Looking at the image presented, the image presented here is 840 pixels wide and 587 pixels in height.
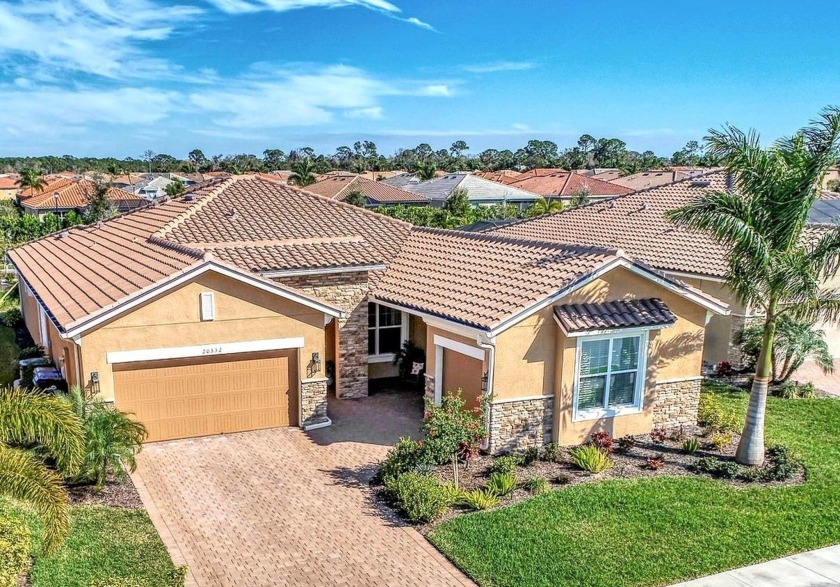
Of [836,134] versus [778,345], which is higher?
[836,134]

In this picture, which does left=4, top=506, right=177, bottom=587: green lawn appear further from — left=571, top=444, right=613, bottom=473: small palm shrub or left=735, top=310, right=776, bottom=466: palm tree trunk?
left=735, top=310, right=776, bottom=466: palm tree trunk

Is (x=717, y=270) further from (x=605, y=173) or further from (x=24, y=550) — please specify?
(x=605, y=173)

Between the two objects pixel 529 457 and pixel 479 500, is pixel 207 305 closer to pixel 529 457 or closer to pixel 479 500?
pixel 479 500

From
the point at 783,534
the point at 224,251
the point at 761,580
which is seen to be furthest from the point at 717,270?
the point at 224,251

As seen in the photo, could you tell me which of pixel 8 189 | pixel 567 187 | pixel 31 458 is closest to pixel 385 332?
pixel 31 458

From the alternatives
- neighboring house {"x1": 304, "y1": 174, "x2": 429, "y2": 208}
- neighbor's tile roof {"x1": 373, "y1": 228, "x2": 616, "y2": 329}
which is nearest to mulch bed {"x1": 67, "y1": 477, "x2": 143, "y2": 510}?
neighbor's tile roof {"x1": 373, "y1": 228, "x2": 616, "y2": 329}
